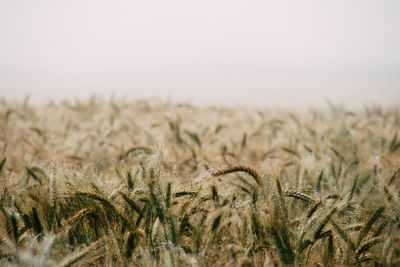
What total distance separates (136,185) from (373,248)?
4.04 feet

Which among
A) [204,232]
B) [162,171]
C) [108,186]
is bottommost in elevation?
[204,232]

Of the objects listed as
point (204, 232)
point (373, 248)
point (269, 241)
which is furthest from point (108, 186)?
point (373, 248)

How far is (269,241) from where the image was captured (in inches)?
48.2

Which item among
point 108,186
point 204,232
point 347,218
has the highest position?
point 108,186

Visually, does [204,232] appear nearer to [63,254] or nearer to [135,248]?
[135,248]

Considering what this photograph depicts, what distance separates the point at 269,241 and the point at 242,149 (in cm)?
189

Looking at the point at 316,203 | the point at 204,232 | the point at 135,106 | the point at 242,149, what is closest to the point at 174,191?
the point at 204,232

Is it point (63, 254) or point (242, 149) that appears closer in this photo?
point (63, 254)

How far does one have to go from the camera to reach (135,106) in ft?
23.6

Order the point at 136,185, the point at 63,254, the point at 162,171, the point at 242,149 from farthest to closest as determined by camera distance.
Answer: the point at 242,149
the point at 136,185
the point at 162,171
the point at 63,254

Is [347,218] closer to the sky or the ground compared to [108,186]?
closer to the ground

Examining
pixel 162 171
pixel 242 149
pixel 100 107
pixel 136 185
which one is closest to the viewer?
pixel 162 171

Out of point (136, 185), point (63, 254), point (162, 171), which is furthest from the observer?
point (136, 185)

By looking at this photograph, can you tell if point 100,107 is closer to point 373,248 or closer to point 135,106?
point 135,106
